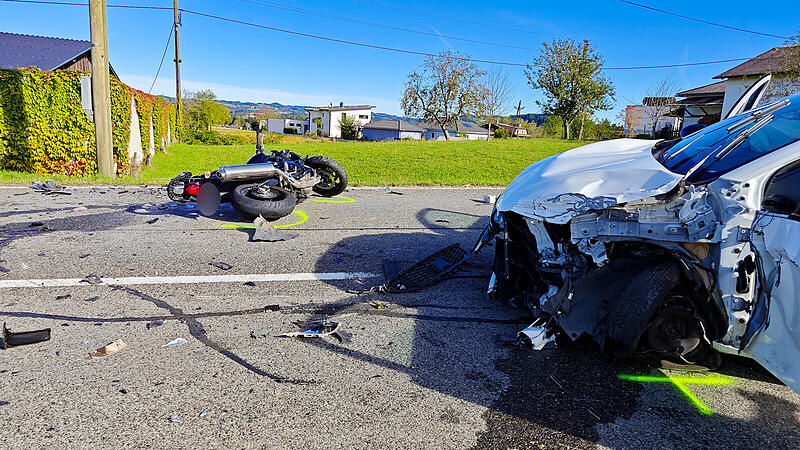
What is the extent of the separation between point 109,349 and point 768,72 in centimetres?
2742

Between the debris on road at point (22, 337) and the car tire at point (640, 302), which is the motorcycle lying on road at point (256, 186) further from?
the car tire at point (640, 302)

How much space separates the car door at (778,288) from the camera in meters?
2.14

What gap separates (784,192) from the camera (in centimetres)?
239

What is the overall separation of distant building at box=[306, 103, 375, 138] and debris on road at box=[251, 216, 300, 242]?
273 feet

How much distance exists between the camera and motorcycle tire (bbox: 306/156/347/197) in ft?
24.3

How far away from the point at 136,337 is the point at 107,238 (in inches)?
110

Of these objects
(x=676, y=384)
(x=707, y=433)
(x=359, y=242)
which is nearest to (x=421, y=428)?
(x=707, y=433)

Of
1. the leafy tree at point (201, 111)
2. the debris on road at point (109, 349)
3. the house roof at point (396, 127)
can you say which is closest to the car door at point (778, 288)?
the debris on road at point (109, 349)

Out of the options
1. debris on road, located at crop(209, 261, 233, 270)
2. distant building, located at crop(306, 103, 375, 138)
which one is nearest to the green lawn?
debris on road, located at crop(209, 261, 233, 270)

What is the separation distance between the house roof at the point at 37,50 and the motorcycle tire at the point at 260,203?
759 inches

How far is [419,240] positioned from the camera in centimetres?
554

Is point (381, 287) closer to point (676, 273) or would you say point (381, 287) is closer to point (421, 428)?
point (421, 428)

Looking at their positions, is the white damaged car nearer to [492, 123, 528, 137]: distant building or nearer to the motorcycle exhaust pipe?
the motorcycle exhaust pipe

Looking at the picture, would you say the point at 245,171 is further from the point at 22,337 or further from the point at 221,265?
the point at 22,337
